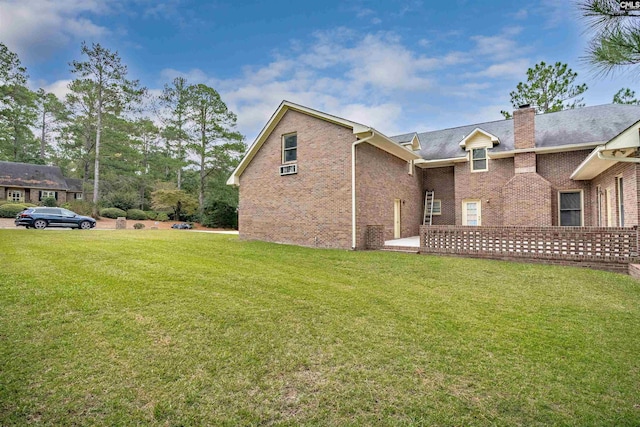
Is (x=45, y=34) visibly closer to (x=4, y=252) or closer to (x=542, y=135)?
(x=4, y=252)

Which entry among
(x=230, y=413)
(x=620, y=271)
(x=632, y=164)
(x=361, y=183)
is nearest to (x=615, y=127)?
(x=632, y=164)

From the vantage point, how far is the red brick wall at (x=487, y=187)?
48.6 feet

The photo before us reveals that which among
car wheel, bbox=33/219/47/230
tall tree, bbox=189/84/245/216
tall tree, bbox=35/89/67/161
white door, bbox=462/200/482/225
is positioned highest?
tall tree, bbox=35/89/67/161

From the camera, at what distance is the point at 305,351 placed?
319 cm

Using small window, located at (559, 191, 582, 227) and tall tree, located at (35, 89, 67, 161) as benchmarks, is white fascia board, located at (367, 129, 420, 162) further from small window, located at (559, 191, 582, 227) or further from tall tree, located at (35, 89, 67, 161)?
tall tree, located at (35, 89, 67, 161)

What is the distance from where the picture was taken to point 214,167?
3152 centimetres

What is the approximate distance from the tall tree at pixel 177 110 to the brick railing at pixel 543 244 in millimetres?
27562

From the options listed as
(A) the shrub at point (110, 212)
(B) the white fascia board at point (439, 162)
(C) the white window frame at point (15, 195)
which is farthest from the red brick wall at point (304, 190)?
(C) the white window frame at point (15, 195)

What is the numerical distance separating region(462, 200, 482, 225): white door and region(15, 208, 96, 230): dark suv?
75.6ft

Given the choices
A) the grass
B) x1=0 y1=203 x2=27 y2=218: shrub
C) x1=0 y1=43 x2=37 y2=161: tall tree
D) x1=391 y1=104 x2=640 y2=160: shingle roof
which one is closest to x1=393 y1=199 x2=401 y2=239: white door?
x1=391 y1=104 x2=640 y2=160: shingle roof

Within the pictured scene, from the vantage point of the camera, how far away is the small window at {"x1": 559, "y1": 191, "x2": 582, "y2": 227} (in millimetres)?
13445

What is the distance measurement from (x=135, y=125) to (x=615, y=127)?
40.1 m

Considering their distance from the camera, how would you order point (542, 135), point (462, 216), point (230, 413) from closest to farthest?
point (230, 413)
point (542, 135)
point (462, 216)

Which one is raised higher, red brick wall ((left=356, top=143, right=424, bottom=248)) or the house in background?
the house in background
